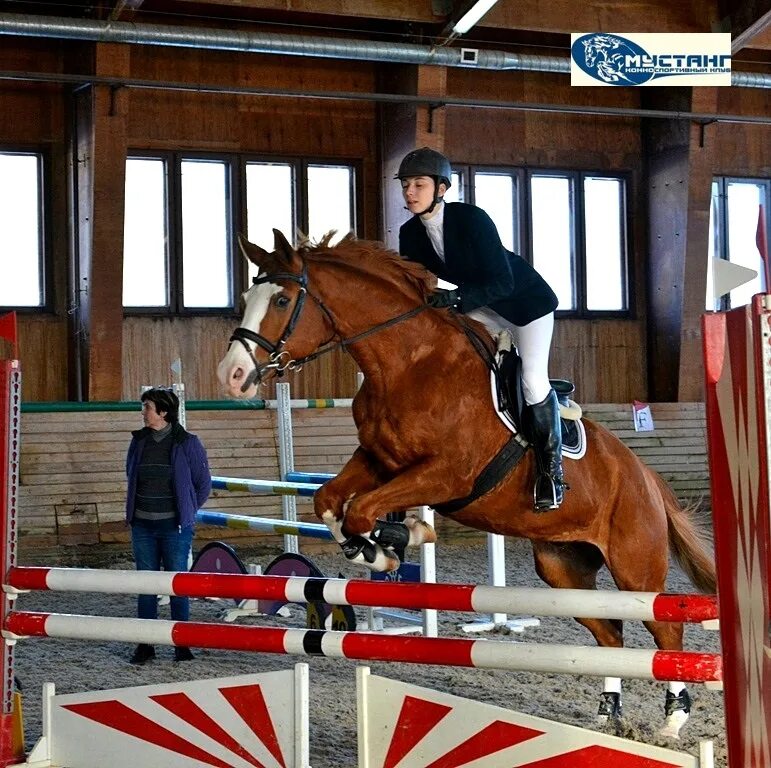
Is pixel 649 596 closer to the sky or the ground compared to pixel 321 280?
closer to the ground

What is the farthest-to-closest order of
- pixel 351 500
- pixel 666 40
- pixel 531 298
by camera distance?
pixel 666 40, pixel 531 298, pixel 351 500

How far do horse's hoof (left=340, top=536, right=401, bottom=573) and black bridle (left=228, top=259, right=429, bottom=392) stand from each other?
0.56m

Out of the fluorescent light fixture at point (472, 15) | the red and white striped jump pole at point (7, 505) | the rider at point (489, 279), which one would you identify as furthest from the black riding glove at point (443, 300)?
the fluorescent light fixture at point (472, 15)

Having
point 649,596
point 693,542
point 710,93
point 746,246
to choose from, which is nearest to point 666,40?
point 710,93

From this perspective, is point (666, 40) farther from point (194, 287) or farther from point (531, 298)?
point (531, 298)

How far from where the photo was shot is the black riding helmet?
12.5ft

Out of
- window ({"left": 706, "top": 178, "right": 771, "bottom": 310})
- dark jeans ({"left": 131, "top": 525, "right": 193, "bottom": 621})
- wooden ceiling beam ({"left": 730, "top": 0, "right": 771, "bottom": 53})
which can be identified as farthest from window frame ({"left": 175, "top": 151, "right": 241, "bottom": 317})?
window ({"left": 706, "top": 178, "right": 771, "bottom": 310})

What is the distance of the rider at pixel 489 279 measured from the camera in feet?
12.5

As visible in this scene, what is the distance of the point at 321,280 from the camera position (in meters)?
3.64

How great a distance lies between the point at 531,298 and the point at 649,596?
1482 millimetres

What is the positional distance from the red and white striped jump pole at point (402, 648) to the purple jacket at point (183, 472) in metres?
2.80

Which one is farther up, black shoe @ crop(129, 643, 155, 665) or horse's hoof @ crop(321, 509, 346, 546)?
horse's hoof @ crop(321, 509, 346, 546)

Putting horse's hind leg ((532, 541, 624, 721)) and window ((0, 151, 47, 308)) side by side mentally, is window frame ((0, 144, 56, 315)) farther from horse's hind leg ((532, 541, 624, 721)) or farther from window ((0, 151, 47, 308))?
A: horse's hind leg ((532, 541, 624, 721))

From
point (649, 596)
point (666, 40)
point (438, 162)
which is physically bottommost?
point (649, 596)
